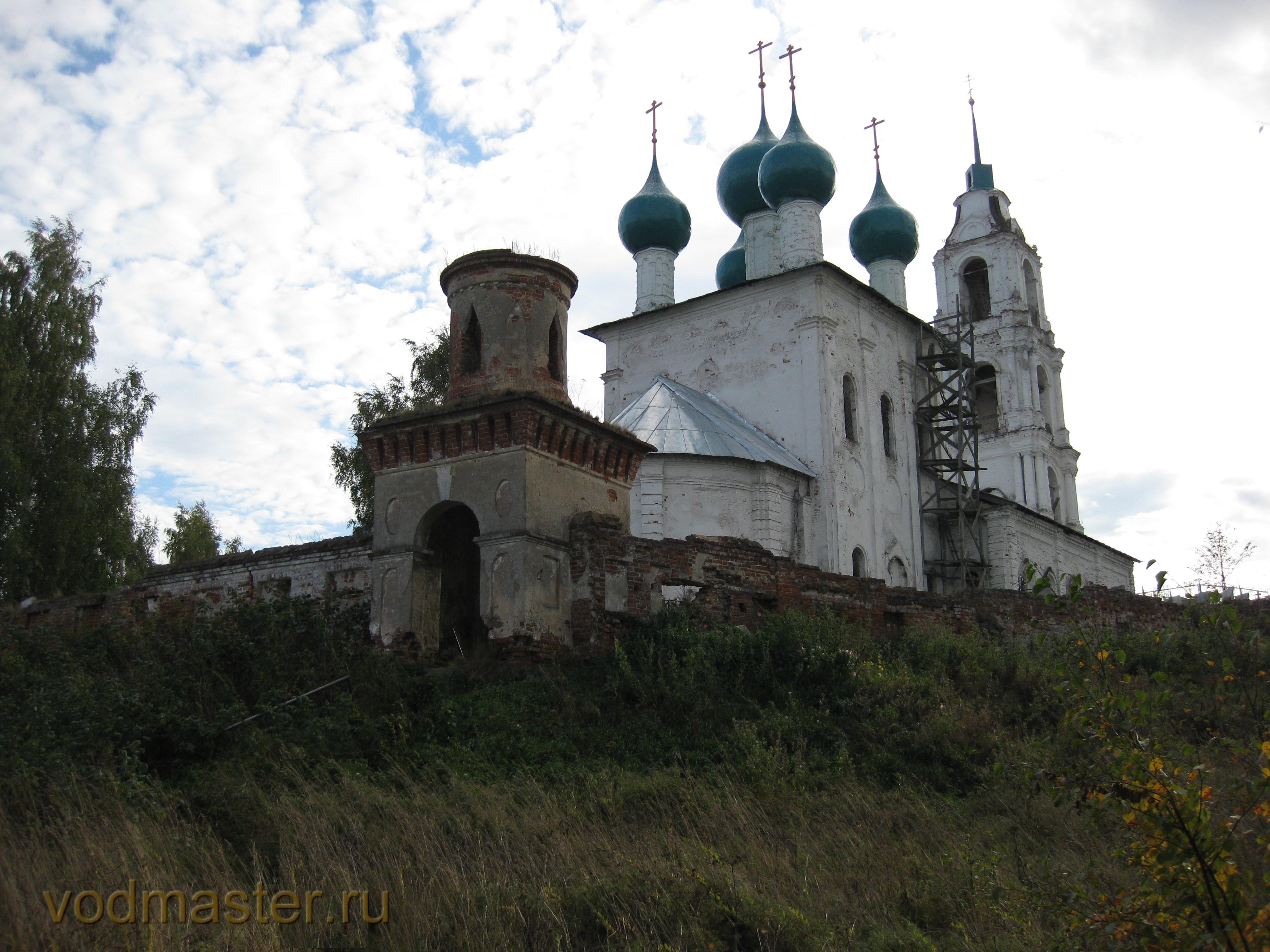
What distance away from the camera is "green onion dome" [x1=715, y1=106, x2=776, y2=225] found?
23.4 metres

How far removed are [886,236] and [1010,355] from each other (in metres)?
5.58

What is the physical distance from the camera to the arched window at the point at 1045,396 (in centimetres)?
2881

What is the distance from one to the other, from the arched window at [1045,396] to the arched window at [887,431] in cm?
950

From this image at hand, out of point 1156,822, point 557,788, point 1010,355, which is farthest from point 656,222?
point 1156,822

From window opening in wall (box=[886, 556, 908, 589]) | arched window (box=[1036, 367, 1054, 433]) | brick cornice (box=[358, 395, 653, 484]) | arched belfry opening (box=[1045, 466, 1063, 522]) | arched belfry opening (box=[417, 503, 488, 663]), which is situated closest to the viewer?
brick cornice (box=[358, 395, 653, 484])

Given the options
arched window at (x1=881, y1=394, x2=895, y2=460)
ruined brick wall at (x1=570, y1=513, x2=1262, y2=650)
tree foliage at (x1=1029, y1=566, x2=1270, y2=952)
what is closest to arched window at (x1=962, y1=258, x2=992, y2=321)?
arched window at (x1=881, y1=394, x2=895, y2=460)

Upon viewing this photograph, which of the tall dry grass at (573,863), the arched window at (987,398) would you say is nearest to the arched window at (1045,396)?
the arched window at (987,398)

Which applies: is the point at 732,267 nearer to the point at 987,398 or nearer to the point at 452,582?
the point at 987,398

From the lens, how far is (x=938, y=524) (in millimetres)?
22078

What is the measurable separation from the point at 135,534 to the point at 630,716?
1468cm

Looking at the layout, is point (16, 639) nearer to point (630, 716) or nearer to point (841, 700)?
point (630, 716)

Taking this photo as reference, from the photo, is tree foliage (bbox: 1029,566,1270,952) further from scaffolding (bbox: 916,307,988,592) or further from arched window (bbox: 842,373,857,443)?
scaffolding (bbox: 916,307,988,592)

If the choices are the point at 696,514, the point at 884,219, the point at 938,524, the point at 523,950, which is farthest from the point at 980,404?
the point at 523,950

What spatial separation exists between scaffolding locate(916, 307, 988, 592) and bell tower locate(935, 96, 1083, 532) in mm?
4967
